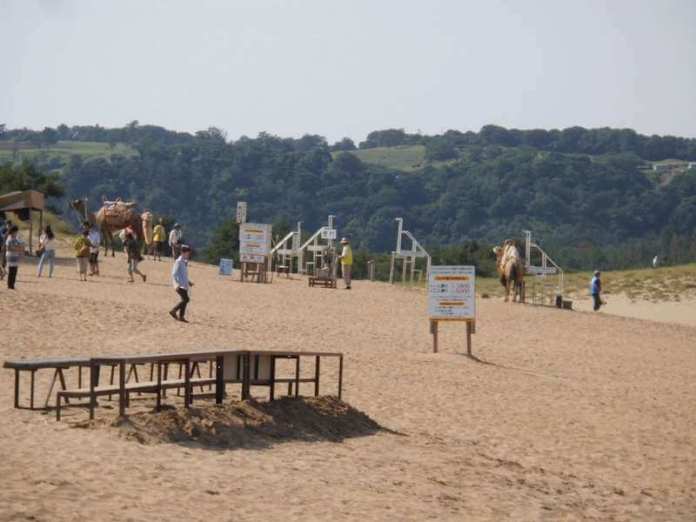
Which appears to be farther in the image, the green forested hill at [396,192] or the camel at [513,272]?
the green forested hill at [396,192]

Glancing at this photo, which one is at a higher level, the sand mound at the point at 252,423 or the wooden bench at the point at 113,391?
the wooden bench at the point at 113,391

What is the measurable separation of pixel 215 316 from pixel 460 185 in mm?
145505

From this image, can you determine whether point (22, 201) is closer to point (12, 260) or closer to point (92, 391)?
point (12, 260)

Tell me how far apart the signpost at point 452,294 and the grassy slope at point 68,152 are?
135 metres

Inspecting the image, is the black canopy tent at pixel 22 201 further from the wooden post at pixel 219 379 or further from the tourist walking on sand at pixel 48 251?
the wooden post at pixel 219 379

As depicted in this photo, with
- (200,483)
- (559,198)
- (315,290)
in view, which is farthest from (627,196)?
(200,483)

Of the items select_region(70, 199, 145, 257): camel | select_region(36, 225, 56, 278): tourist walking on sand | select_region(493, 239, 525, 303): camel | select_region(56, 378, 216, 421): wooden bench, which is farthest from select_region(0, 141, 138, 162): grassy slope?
select_region(56, 378, 216, 421): wooden bench

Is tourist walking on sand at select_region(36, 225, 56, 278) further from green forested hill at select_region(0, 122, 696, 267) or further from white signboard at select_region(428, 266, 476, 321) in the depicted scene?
green forested hill at select_region(0, 122, 696, 267)

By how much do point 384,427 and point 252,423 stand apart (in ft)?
7.99

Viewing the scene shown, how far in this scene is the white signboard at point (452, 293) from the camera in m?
25.7

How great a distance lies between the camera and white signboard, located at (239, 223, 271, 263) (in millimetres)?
39750

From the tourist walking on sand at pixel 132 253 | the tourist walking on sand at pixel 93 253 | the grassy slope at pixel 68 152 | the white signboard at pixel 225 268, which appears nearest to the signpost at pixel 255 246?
the white signboard at pixel 225 268

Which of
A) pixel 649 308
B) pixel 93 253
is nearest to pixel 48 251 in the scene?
pixel 93 253

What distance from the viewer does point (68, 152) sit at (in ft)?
587
